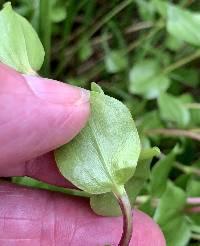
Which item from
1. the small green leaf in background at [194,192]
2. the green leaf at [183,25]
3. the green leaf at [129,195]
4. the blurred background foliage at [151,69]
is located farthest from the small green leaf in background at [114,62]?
the green leaf at [129,195]

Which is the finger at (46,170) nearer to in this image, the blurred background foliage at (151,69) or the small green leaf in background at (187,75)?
the blurred background foliage at (151,69)

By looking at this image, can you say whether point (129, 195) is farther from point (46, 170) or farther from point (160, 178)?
point (160, 178)

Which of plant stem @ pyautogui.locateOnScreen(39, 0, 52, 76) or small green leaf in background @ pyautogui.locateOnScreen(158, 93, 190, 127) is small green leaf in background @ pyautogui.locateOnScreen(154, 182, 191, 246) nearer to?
small green leaf in background @ pyautogui.locateOnScreen(158, 93, 190, 127)

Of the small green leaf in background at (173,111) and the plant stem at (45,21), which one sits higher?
the plant stem at (45,21)

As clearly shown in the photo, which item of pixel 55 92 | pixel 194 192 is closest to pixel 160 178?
pixel 194 192

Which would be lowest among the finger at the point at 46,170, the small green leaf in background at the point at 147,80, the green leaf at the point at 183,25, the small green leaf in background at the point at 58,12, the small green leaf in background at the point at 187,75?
the small green leaf in background at the point at 187,75

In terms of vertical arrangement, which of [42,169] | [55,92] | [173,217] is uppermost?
[55,92]

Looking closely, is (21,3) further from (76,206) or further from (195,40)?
(76,206)
